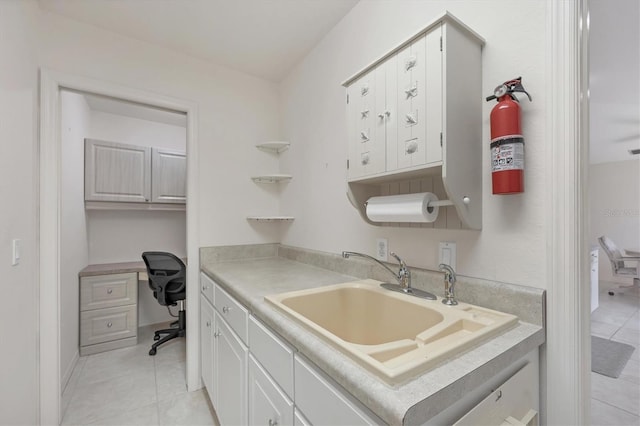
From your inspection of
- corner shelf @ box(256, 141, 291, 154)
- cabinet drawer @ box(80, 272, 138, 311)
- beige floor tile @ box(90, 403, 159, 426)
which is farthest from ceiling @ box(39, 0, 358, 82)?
beige floor tile @ box(90, 403, 159, 426)

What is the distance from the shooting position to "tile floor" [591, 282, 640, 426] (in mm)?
1634

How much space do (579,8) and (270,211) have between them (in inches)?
82.7

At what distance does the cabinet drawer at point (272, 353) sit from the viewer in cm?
82

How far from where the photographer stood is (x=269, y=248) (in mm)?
2379

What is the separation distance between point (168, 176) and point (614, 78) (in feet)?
13.8

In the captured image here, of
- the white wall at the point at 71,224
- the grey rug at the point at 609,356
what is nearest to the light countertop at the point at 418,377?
the white wall at the point at 71,224

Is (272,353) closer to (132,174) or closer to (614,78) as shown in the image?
(132,174)

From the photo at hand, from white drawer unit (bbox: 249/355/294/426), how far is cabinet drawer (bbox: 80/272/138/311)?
2240mm

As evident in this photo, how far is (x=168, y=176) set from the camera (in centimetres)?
310

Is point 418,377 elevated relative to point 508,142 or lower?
lower

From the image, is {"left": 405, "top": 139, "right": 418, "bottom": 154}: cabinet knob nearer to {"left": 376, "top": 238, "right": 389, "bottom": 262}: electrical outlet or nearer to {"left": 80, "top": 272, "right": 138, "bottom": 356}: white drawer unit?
{"left": 376, "top": 238, "right": 389, "bottom": 262}: electrical outlet

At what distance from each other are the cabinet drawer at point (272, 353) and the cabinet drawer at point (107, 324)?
227 centimetres

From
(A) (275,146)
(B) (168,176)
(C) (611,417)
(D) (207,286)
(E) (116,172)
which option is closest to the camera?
(C) (611,417)

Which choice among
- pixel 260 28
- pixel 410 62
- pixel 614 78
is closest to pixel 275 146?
pixel 260 28
